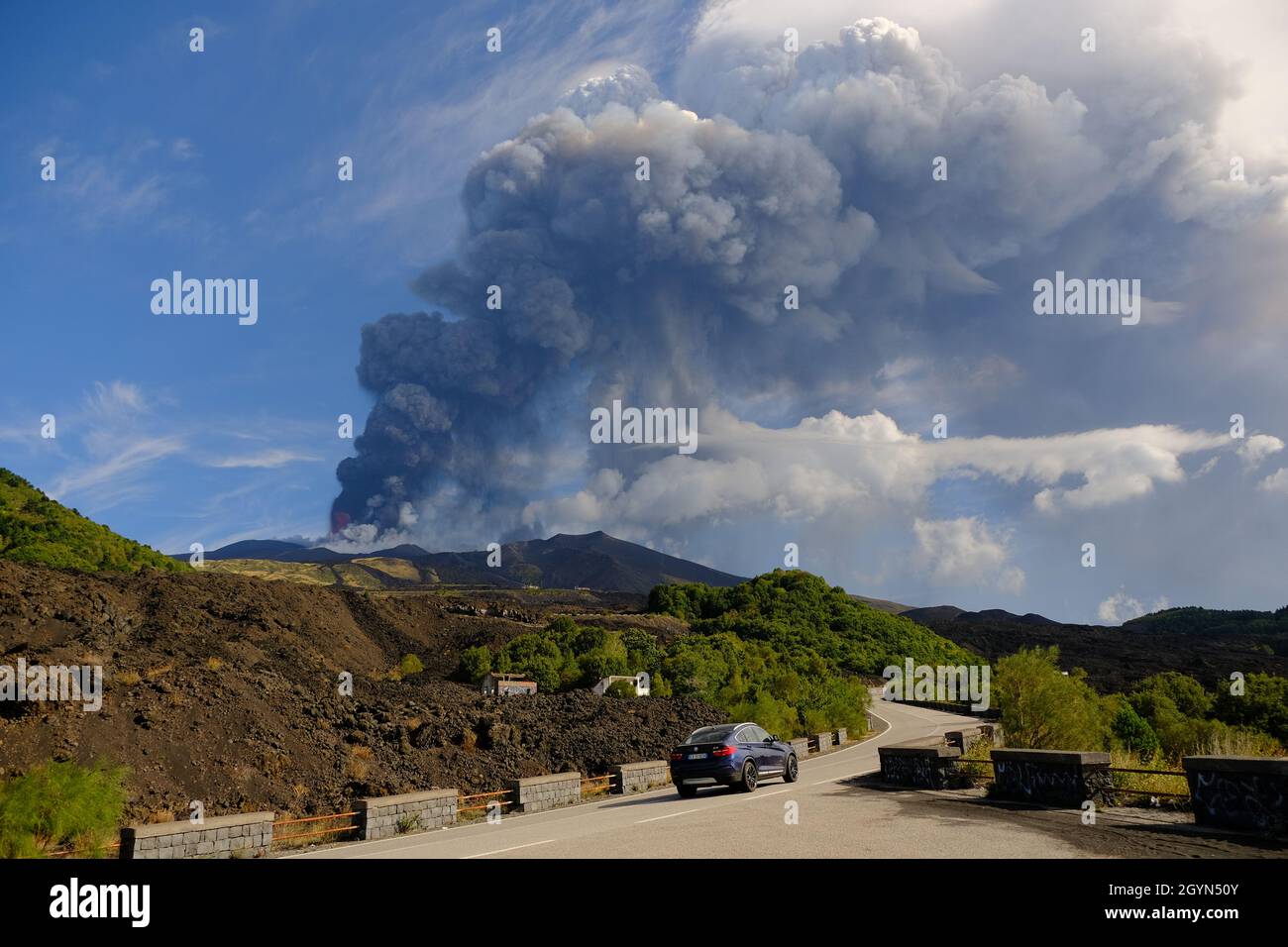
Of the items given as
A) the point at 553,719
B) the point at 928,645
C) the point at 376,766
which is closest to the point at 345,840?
the point at 376,766

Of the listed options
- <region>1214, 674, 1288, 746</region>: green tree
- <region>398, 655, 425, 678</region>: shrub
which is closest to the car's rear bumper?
<region>1214, 674, 1288, 746</region>: green tree

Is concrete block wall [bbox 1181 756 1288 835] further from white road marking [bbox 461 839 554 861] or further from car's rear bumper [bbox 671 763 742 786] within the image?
car's rear bumper [bbox 671 763 742 786]

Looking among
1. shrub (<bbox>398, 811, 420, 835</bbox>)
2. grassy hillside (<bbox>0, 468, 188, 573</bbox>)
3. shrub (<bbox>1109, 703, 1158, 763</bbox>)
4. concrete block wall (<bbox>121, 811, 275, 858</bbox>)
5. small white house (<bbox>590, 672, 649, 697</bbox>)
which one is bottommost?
small white house (<bbox>590, 672, 649, 697</bbox>)

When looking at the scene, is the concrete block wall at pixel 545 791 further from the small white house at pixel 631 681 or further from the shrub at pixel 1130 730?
the small white house at pixel 631 681

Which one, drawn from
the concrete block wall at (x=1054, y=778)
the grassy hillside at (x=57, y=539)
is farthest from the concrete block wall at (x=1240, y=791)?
the grassy hillside at (x=57, y=539)

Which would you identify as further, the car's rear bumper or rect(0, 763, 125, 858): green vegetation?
the car's rear bumper
